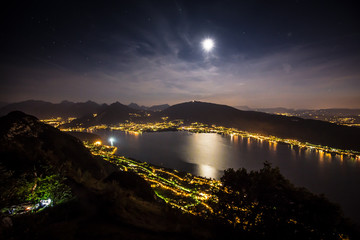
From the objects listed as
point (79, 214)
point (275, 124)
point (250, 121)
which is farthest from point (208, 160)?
point (250, 121)

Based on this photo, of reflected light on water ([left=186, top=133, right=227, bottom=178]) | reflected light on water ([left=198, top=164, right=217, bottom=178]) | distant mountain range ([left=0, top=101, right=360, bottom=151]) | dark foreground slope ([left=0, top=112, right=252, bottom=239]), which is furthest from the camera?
distant mountain range ([left=0, top=101, right=360, bottom=151])

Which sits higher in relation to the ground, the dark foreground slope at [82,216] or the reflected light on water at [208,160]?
the dark foreground slope at [82,216]

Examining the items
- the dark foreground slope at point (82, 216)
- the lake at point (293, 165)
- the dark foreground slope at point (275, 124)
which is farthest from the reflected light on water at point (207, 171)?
the dark foreground slope at point (275, 124)

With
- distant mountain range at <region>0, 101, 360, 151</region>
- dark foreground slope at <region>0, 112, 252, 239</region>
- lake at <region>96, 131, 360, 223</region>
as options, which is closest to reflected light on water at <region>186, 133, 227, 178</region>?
lake at <region>96, 131, 360, 223</region>

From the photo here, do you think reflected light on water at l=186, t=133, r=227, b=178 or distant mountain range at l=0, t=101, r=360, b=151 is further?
distant mountain range at l=0, t=101, r=360, b=151

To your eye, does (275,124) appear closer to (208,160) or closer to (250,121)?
(250,121)

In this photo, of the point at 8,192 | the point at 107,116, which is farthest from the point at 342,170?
the point at 107,116

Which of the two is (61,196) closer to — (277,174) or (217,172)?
(277,174)

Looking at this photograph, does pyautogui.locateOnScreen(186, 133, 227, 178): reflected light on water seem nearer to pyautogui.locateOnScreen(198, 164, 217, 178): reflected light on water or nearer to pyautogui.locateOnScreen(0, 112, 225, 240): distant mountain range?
pyautogui.locateOnScreen(198, 164, 217, 178): reflected light on water

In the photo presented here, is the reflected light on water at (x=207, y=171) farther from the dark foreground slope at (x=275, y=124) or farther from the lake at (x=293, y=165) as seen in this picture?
the dark foreground slope at (x=275, y=124)
